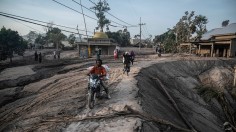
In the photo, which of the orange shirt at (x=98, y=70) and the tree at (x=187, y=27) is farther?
the tree at (x=187, y=27)

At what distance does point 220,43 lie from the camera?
33312 millimetres

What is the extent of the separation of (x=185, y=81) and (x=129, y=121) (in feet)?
49.5

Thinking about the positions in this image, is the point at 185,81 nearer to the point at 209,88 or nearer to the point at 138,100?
the point at 209,88

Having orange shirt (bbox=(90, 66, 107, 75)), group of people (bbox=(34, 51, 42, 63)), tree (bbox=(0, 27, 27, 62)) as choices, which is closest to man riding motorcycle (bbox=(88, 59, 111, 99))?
orange shirt (bbox=(90, 66, 107, 75))

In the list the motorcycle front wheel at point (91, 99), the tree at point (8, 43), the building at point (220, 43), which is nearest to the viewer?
the motorcycle front wheel at point (91, 99)

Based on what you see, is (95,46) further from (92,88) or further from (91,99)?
(91,99)

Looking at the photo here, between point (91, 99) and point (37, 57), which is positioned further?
point (37, 57)

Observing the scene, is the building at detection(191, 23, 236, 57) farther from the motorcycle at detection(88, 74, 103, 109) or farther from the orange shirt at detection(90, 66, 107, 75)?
the motorcycle at detection(88, 74, 103, 109)

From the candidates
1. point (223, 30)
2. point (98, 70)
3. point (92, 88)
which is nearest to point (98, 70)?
point (98, 70)

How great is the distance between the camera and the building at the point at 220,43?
1266 inches

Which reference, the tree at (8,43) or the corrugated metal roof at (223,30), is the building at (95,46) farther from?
the corrugated metal roof at (223,30)

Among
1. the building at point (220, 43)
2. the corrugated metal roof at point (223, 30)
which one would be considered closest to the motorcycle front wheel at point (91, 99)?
the building at point (220, 43)

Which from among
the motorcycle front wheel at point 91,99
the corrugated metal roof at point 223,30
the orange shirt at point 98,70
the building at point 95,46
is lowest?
the motorcycle front wheel at point 91,99

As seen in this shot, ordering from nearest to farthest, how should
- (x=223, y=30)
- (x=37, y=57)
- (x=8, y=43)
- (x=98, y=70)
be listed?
(x=98, y=70) → (x=223, y=30) → (x=37, y=57) → (x=8, y=43)
